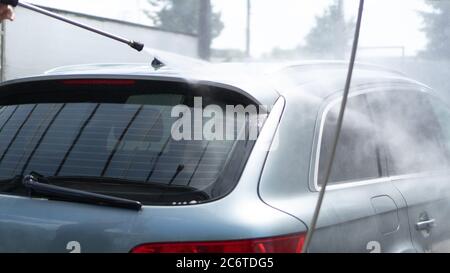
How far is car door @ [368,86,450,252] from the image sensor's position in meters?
2.94

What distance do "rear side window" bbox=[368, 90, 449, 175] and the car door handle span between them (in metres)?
0.28

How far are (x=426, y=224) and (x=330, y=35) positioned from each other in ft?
10.7

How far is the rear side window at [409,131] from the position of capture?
3.08m

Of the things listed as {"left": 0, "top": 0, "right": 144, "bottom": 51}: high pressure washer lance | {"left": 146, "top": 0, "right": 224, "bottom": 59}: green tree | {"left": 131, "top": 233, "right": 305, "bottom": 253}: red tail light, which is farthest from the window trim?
{"left": 146, "top": 0, "right": 224, "bottom": 59}: green tree

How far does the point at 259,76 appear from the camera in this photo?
2.55 m

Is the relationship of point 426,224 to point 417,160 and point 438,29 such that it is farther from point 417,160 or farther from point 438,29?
point 438,29

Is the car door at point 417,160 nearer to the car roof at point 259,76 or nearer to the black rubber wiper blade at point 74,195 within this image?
the car roof at point 259,76

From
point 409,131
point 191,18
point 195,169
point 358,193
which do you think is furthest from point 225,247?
point 191,18

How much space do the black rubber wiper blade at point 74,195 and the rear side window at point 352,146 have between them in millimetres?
831

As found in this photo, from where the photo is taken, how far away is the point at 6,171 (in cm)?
258

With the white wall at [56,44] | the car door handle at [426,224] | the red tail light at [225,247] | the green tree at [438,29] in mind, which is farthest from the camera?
the white wall at [56,44]

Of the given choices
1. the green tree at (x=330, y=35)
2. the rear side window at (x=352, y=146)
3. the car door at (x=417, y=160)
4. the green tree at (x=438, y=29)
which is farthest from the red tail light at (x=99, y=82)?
the green tree at (x=438, y=29)

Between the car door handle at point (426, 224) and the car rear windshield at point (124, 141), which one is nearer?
the car rear windshield at point (124, 141)

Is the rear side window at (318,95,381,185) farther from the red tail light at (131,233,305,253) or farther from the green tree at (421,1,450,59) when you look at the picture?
the green tree at (421,1,450,59)
